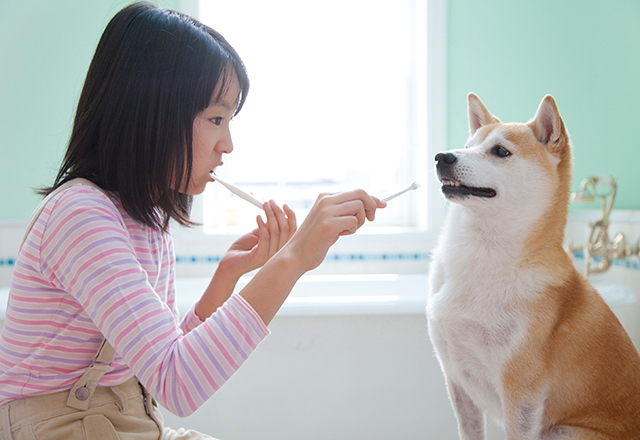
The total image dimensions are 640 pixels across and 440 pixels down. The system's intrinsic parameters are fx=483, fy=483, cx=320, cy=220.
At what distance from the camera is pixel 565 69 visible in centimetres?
215

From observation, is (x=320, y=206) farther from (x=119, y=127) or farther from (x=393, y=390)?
(x=393, y=390)

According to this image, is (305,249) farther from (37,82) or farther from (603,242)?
(37,82)

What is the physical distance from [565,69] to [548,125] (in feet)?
5.26

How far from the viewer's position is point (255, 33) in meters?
2.48

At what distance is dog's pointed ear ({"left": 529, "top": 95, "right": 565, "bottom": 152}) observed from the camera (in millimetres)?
767

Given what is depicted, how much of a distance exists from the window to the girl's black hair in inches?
67.7

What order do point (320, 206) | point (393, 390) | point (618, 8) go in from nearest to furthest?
1. point (320, 206)
2. point (393, 390)
3. point (618, 8)

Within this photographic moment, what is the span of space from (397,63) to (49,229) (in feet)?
7.23

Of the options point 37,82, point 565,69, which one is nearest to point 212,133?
point 37,82

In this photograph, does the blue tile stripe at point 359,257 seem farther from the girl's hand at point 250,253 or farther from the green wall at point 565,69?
the girl's hand at point 250,253

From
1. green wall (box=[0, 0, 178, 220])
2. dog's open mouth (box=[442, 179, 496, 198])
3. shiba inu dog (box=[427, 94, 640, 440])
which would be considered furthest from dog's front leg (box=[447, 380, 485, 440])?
green wall (box=[0, 0, 178, 220])

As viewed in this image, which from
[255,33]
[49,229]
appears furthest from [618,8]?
[49,229]

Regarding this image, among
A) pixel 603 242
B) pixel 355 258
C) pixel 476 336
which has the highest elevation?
pixel 476 336

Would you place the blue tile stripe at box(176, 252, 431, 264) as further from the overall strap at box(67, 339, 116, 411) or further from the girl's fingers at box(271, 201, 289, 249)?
the overall strap at box(67, 339, 116, 411)
